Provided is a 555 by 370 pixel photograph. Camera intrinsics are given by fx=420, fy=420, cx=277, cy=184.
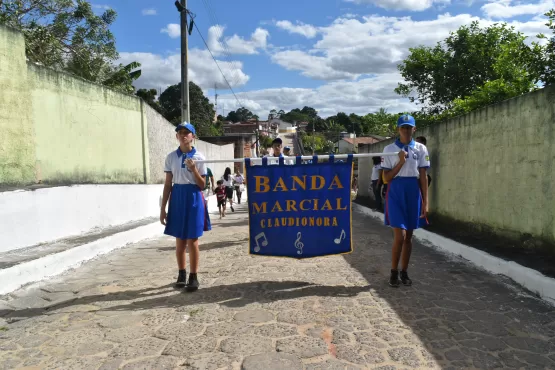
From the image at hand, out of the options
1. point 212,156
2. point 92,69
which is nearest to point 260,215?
point 212,156

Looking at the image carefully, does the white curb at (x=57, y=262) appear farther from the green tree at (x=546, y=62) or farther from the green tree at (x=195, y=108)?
the green tree at (x=195, y=108)

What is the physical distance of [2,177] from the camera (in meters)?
5.86

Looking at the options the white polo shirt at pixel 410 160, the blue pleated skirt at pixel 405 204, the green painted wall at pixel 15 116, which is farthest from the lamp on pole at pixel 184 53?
the blue pleated skirt at pixel 405 204

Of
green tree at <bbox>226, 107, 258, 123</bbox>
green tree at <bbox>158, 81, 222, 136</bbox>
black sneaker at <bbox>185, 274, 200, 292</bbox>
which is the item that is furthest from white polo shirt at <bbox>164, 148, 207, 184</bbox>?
green tree at <bbox>226, 107, 258, 123</bbox>

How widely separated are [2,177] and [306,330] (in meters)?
4.93

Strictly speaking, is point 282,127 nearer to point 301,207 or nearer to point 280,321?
point 301,207

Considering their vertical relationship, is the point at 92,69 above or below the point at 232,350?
above

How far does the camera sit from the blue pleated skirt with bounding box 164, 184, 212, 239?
4.41 meters

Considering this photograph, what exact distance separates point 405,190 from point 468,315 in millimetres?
1383

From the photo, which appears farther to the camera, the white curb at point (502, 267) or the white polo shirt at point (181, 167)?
the white polo shirt at point (181, 167)

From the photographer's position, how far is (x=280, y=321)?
11.8 feet

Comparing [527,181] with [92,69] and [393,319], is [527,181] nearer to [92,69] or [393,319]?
[393,319]

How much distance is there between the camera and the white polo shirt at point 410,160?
14.6ft

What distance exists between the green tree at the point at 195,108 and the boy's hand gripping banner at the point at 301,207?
45612 mm
